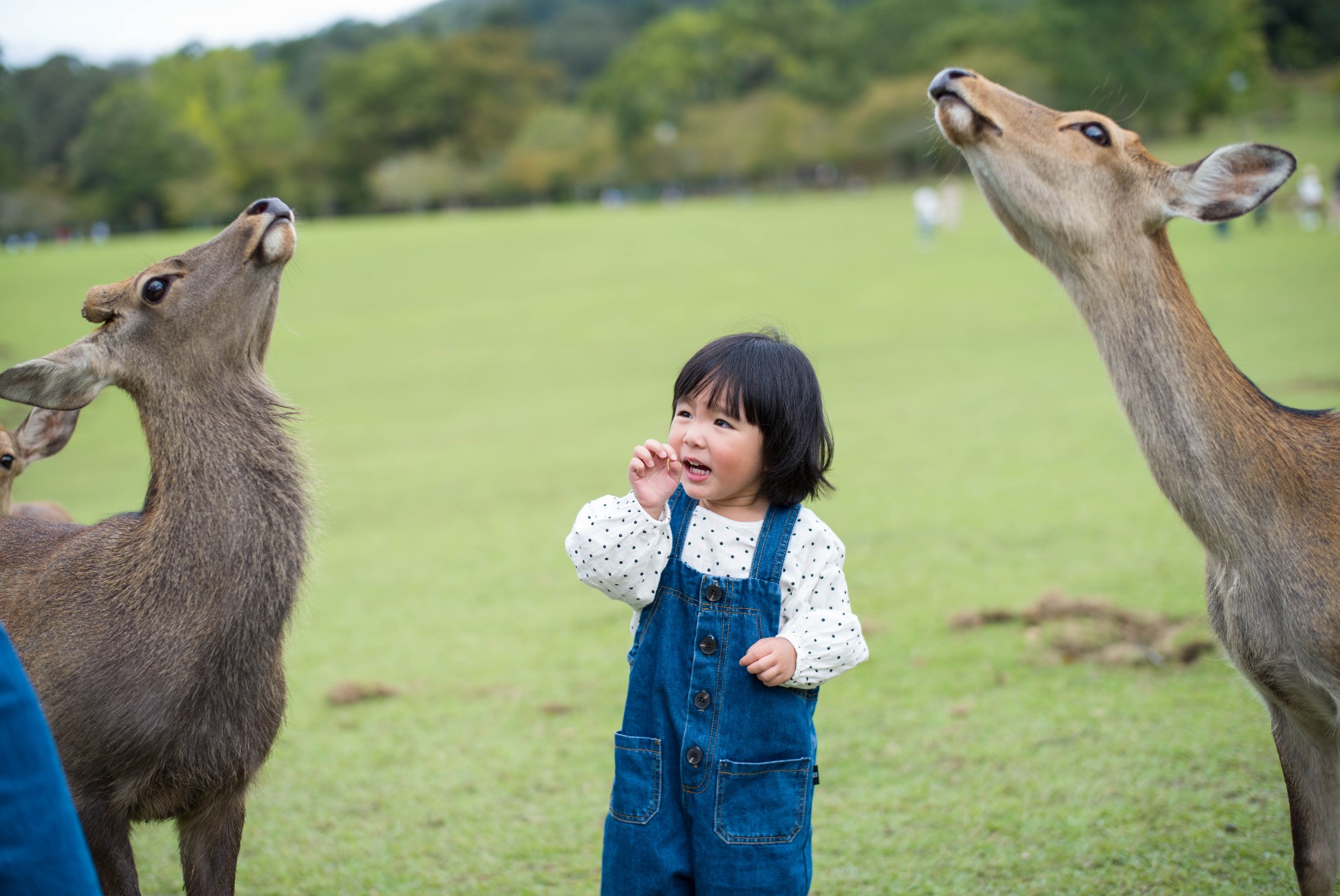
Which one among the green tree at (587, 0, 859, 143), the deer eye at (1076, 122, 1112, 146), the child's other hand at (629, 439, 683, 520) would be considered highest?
the green tree at (587, 0, 859, 143)

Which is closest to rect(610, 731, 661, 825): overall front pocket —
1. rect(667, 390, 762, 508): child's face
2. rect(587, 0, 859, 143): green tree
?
rect(667, 390, 762, 508): child's face

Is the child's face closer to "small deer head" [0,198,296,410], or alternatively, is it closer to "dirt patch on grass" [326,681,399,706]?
"small deer head" [0,198,296,410]

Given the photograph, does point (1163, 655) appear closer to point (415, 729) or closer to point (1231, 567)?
point (1231, 567)

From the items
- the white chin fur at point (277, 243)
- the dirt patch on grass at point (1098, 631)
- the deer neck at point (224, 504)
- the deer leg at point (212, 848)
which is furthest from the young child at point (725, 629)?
the dirt patch on grass at point (1098, 631)

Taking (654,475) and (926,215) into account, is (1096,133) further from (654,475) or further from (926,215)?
(926,215)

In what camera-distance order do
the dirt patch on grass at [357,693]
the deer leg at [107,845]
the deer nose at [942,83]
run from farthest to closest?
the dirt patch on grass at [357,693], the deer nose at [942,83], the deer leg at [107,845]

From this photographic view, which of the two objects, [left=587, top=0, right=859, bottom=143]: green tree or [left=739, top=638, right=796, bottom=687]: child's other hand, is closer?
[left=739, top=638, right=796, bottom=687]: child's other hand

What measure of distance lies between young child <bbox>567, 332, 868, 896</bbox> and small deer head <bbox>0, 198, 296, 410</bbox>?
4.30 ft

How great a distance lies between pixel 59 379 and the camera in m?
2.94

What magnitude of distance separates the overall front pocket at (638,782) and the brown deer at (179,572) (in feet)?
3.35

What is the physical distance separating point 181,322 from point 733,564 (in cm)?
169

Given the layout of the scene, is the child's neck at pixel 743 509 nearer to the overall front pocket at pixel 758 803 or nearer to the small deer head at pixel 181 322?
the overall front pocket at pixel 758 803

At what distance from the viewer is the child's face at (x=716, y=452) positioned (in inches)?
95.5

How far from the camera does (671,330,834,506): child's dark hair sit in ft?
8.03
